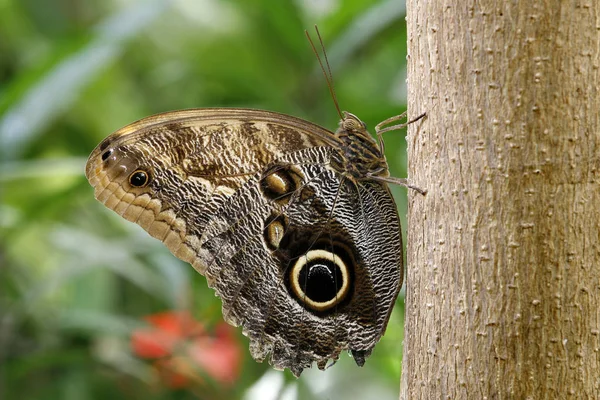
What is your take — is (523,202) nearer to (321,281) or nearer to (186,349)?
(321,281)

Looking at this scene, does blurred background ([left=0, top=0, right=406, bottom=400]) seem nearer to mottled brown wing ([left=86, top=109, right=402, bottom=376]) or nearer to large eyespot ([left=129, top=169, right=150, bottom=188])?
mottled brown wing ([left=86, top=109, right=402, bottom=376])

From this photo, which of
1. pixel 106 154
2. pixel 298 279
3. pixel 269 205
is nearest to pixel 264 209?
pixel 269 205

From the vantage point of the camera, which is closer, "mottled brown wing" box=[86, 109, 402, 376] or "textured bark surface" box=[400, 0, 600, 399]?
"textured bark surface" box=[400, 0, 600, 399]

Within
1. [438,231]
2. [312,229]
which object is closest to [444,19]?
[438,231]

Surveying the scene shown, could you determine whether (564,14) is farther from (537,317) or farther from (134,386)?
(134,386)

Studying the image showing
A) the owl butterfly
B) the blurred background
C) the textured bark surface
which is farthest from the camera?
the blurred background

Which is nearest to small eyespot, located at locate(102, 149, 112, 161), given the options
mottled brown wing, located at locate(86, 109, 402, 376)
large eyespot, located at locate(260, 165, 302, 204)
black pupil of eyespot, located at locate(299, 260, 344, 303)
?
mottled brown wing, located at locate(86, 109, 402, 376)

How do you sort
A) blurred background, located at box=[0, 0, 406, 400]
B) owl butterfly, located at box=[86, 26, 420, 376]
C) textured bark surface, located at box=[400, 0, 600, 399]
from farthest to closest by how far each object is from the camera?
blurred background, located at box=[0, 0, 406, 400]
owl butterfly, located at box=[86, 26, 420, 376]
textured bark surface, located at box=[400, 0, 600, 399]

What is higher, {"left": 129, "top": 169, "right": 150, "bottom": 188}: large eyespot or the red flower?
the red flower
